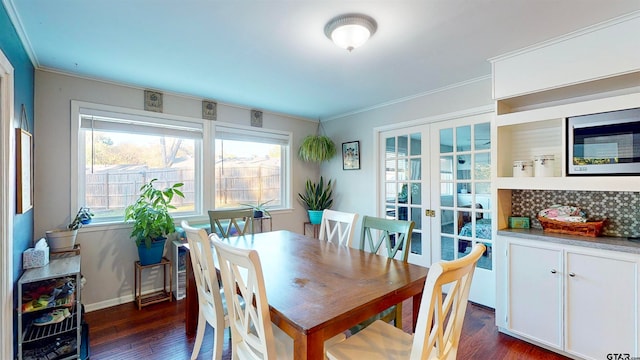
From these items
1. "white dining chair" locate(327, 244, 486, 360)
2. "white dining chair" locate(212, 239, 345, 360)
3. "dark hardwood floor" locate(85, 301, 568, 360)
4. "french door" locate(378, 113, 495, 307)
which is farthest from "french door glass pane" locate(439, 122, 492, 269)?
"white dining chair" locate(212, 239, 345, 360)

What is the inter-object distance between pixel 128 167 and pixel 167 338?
1838mm

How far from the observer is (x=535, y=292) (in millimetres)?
2143

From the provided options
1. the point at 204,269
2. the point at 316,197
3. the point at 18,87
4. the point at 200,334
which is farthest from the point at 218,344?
the point at 316,197

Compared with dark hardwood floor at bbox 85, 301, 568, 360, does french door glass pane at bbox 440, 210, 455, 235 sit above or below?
above

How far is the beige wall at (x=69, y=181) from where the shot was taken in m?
2.53

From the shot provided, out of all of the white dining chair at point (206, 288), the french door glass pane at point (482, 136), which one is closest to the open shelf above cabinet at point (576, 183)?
the french door glass pane at point (482, 136)

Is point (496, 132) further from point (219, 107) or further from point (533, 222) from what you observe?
point (219, 107)

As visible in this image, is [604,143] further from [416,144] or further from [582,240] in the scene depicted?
[416,144]

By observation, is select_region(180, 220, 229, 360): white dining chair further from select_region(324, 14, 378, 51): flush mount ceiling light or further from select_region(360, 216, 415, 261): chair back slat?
select_region(324, 14, 378, 51): flush mount ceiling light

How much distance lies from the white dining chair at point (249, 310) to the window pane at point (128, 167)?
89.3 inches

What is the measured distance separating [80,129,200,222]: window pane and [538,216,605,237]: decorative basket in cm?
365

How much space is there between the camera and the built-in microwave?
1.84 meters

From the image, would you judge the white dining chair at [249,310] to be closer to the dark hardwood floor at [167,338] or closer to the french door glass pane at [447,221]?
the dark hardwood floor at [167,338]

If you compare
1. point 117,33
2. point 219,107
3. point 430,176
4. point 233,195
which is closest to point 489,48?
point 430,176
